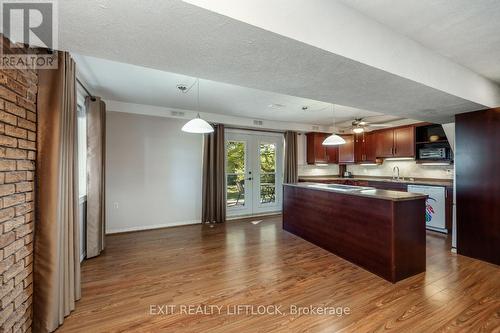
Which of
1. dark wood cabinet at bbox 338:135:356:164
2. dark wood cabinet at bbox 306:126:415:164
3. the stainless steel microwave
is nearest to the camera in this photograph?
the stainless steel microwave

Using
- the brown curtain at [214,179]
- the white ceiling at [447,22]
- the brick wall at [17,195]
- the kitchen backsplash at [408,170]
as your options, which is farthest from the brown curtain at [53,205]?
the kitchen backsplash at [408,170]

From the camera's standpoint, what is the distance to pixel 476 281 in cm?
264

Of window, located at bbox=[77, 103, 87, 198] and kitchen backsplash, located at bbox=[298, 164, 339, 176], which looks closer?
window, located at bbox=[77, 103, 87, 198]

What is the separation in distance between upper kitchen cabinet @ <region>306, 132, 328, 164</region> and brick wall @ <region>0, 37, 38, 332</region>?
5918 mm

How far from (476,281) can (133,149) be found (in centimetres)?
573

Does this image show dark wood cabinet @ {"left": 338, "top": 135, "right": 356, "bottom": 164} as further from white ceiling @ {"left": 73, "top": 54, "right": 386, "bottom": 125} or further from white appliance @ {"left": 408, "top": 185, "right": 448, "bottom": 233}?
white appliance @ {"left": 408, "top": 185, "right": 448, "bottom": 233}

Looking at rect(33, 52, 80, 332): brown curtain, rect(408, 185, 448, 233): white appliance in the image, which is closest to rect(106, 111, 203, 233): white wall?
rect(33, 52, 80, 332): brown curtain

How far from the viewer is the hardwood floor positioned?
195 cm

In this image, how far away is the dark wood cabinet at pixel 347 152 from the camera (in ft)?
21.3

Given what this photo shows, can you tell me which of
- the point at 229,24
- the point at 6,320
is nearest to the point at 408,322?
the point at 229,24

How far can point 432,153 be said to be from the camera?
481cm

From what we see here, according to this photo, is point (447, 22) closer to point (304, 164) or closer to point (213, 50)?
point (213, 50)

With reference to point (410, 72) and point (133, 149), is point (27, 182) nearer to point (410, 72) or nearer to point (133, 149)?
point (133, 149)

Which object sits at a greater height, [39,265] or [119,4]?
[119,4]
